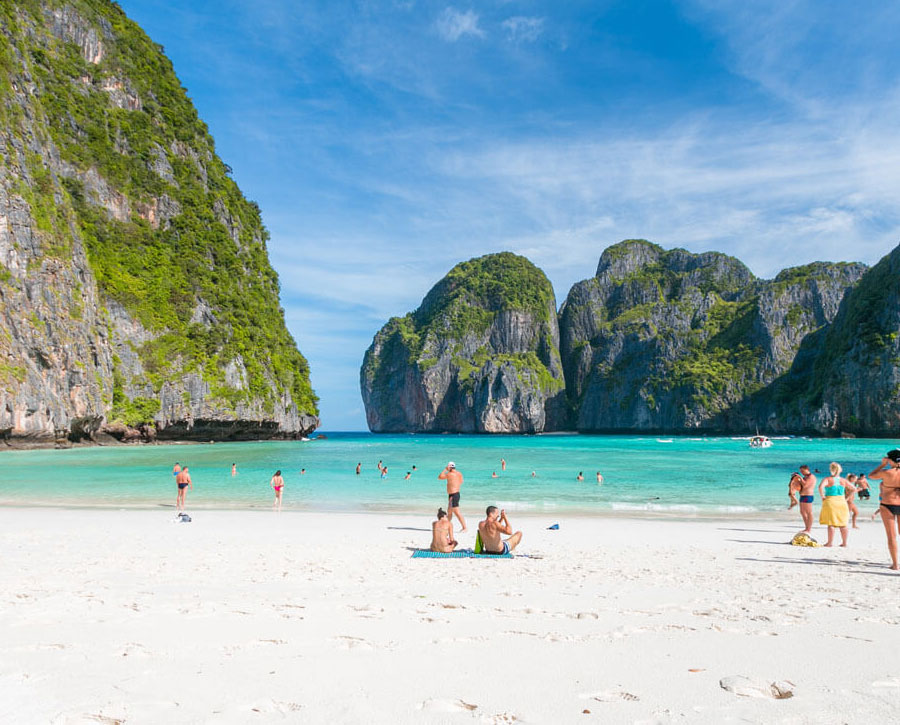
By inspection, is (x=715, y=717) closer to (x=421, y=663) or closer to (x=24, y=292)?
(x=421, y=663)

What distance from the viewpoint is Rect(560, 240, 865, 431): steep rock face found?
140000 millimetres

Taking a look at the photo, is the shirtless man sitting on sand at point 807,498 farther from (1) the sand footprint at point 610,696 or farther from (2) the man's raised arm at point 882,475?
(1) the sand footprint at point 610,696

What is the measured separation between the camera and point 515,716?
3.44 m

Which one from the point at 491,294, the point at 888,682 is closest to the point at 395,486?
the point at 888,682

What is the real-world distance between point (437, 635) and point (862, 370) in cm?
11318

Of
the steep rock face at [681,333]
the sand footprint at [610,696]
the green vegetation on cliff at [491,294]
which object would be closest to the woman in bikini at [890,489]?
the sand footprint at [610,696]

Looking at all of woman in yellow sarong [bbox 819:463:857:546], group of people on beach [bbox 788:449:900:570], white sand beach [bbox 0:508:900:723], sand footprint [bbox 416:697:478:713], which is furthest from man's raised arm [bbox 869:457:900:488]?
sand footprint [bbox 416:697:478:713]

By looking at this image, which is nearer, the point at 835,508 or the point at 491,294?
the point at 835,508

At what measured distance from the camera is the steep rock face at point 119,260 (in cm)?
4338

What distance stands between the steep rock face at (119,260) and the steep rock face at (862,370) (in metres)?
87.6

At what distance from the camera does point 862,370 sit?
95250mm

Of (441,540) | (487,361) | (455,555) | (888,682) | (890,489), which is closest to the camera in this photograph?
(888,682)

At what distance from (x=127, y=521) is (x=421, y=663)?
12.8 m

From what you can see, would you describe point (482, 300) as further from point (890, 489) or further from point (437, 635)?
point (437, 635)
